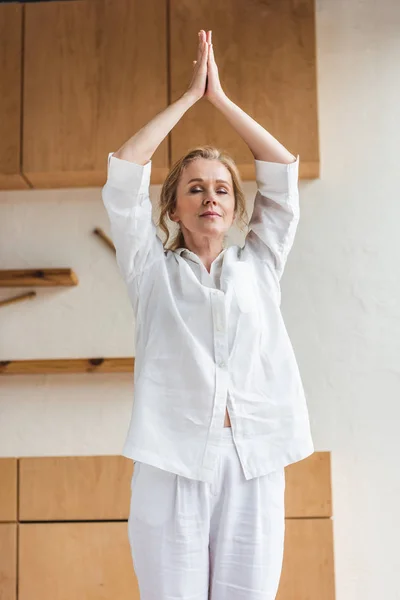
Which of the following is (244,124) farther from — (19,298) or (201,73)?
(19,298)

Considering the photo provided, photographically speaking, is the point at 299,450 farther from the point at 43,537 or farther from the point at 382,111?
the point at 382,111

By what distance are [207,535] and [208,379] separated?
306mm

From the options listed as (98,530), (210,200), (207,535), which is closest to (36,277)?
(98,530)

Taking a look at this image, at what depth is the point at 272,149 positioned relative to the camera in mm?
1763

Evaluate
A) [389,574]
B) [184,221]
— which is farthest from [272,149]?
[389,574]

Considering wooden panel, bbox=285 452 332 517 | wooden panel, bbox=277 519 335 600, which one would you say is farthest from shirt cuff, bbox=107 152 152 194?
wooden panel, bbox=277 519 335 600

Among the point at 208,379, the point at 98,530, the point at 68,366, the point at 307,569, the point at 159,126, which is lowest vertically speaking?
the point at 307,569

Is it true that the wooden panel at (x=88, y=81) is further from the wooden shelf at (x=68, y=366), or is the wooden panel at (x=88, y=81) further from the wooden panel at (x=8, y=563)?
the wooden panel at (x=8, y=563)

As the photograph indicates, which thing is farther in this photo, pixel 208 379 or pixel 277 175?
pixel 277 175

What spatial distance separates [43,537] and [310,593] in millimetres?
962

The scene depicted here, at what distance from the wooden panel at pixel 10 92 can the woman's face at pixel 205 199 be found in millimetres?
1441

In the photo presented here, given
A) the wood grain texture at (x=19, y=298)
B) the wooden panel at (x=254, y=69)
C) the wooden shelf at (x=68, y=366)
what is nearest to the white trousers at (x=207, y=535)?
the wooden shelf at (x=68, y=366)

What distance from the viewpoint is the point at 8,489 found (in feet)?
9.28

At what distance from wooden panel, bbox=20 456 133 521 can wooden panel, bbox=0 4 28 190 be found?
3.72ft
